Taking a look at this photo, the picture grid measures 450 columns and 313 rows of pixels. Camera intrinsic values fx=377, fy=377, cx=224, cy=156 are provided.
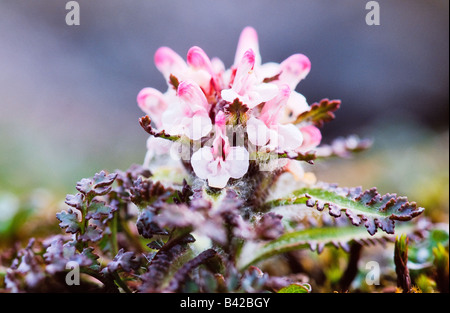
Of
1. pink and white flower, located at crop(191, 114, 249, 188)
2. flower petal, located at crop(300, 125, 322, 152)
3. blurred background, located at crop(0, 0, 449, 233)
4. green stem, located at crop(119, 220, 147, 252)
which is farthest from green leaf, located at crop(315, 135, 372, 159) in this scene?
blurred background, located at crop(0, 0, 449, 233)

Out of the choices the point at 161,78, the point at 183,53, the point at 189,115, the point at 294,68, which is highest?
the point at 183,53

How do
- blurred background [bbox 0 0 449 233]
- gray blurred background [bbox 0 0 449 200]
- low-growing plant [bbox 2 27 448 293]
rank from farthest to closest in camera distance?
1. gray blurred background [bbox 0 0 449 200]
2. blurred background [bbox 0 0 449 233]
3. low-growing plant [bbox 2 27 448 293]

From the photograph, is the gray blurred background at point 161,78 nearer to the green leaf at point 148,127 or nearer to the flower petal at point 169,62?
the flower petal at point 169,62

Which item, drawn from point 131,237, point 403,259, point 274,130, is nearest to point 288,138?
point 274,130

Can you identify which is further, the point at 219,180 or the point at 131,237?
the point at 131,237

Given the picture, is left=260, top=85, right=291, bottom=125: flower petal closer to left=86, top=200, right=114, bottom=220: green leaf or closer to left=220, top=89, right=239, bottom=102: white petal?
left=220, top=89, right=239, bottom=102: white petal

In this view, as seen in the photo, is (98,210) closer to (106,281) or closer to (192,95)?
(106,281)
